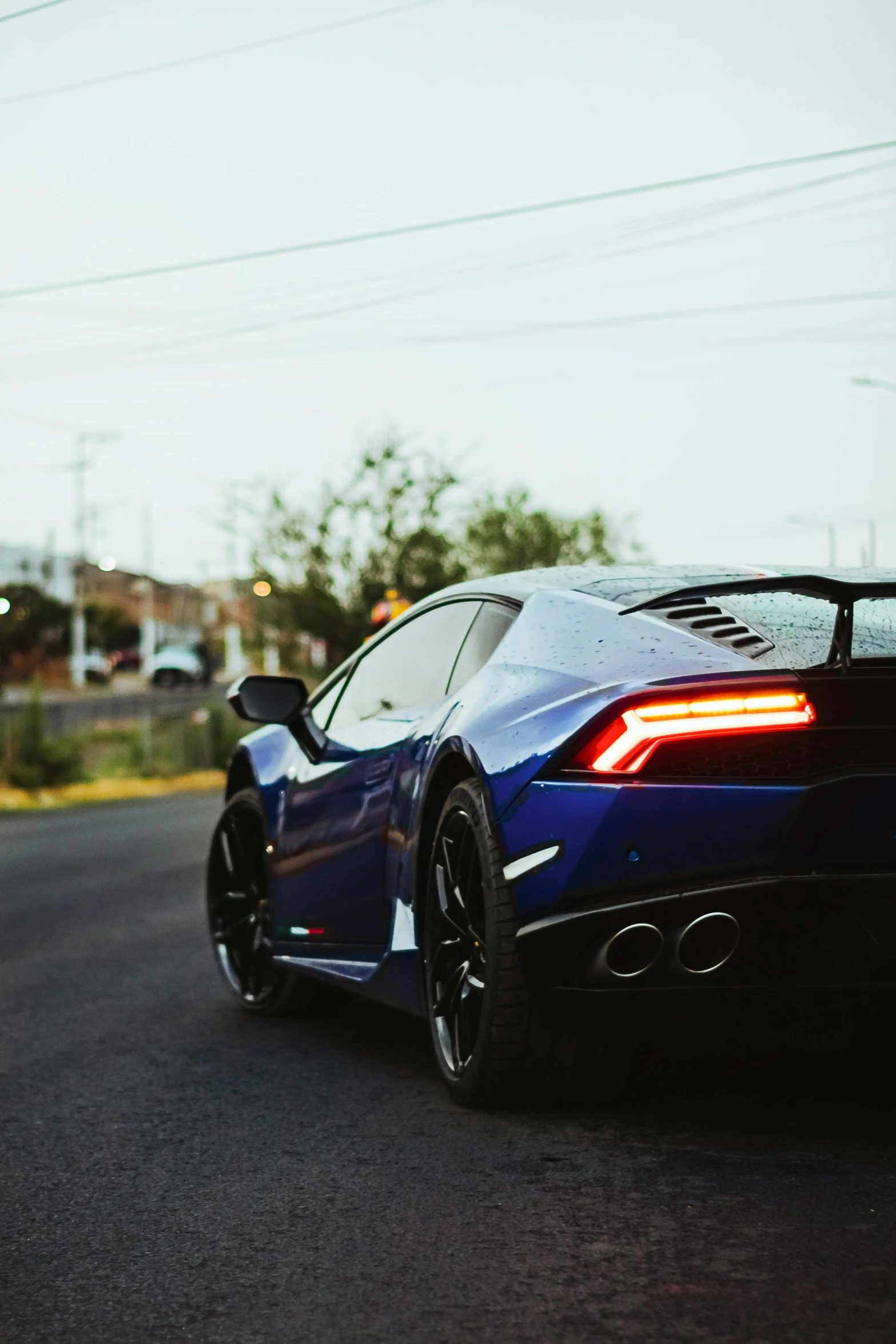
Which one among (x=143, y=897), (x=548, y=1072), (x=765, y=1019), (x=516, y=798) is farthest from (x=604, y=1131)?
(x=143, y=897)

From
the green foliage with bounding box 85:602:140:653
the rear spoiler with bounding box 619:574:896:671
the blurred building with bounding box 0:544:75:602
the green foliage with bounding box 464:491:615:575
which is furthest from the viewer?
the green foliage with bounding box 85:602:140:653

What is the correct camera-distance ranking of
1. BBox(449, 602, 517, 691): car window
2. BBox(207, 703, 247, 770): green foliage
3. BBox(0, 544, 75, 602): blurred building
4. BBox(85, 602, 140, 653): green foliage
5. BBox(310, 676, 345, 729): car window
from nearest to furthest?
BBox(449, 602, 517, 691): car window → BBox(310, 676, 345, 729): car window → BBox(207, 703, 247, 770): green foliage → BBox(0, 544, 75, 602): blurred building → BBox(85, 602, 140, 653): green foliage

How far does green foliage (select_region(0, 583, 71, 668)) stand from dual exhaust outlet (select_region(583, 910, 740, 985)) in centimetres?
7479

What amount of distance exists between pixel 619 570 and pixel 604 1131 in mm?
1658

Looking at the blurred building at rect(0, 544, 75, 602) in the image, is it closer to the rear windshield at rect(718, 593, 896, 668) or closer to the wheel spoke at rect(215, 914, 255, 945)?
the wheel spoke at rect(215, 914, 255, 945)

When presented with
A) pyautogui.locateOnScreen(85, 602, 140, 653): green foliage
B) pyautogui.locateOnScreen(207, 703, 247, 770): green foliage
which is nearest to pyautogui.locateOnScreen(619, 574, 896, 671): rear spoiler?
pyautogui.locateOnScreen(207, 703, 247, 770): green foliage

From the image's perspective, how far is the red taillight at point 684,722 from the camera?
3877mm

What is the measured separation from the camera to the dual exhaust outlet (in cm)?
390

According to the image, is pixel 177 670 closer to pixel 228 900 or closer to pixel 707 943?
pixel 228 900

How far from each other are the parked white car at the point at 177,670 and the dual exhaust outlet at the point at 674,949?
66761 mm

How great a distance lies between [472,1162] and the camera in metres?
4.10

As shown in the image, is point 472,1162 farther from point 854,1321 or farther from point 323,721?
point 323,721

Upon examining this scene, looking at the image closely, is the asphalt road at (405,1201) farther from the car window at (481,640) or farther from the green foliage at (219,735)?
the green foliage at (219,735)

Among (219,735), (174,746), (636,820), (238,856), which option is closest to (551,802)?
(636,820)
